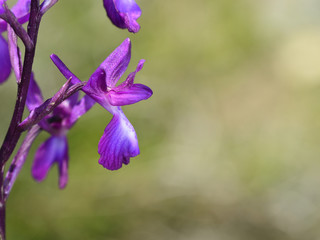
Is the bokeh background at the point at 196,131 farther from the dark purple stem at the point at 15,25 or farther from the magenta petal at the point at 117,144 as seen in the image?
the dark purple stem at the point at 15,25

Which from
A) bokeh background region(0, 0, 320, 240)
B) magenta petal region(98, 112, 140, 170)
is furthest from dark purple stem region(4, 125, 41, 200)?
bokeh background region(0, 0, 320, 240)

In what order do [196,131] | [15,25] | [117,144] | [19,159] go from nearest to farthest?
[15,25] → [117,144] → [19,159] → [196,131]

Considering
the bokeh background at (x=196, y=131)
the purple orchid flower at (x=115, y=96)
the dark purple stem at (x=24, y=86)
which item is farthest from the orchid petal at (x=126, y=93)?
the bokeh background at (x=196, y=131)

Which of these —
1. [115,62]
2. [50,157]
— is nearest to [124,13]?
[115,62]

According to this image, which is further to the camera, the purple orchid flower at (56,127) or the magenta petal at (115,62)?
the purple orchid flower at (56,127)

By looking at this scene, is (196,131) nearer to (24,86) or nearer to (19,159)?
(19,159)

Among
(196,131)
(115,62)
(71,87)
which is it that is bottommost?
(71,87)

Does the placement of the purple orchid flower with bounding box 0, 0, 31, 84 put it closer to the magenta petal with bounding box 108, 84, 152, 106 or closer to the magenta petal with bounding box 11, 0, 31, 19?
the magenta petal with bounding box 11, 0, 31, 19
